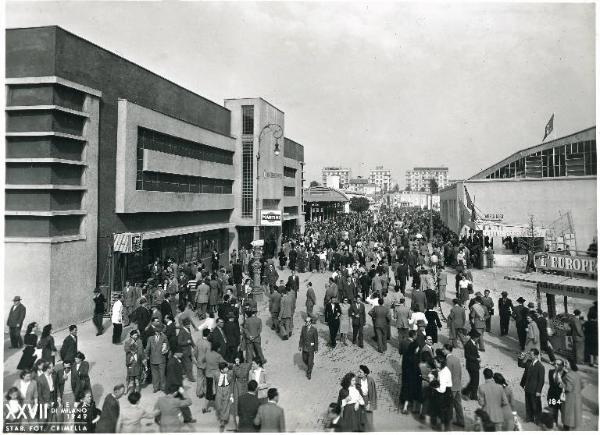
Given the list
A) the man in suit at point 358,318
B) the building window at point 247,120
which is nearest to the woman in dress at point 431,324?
the man in suit at point 358,318

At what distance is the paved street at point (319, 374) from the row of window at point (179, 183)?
7.07 metres

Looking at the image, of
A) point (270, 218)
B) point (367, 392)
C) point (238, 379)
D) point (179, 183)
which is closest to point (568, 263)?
point (367, 392)

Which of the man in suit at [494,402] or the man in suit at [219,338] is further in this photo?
the man in suit at [219,338]

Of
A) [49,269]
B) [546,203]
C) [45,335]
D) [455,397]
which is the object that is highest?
[546,203]

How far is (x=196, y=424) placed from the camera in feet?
28.6

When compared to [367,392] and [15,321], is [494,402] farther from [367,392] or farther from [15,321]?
[15,321]

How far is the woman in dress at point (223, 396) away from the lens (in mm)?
8492

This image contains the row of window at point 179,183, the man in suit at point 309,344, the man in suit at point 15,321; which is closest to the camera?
the man in suit at point 309,344

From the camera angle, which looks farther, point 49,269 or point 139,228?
point 139,228

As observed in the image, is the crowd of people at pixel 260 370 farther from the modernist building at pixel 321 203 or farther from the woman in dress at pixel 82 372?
the modernist building at pixel 321 203

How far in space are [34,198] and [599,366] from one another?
16.0 meters

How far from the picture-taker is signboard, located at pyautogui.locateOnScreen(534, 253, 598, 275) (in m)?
11.9

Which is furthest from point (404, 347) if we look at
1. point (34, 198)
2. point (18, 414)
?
point (34, 198)

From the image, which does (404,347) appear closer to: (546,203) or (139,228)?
(139,228)
